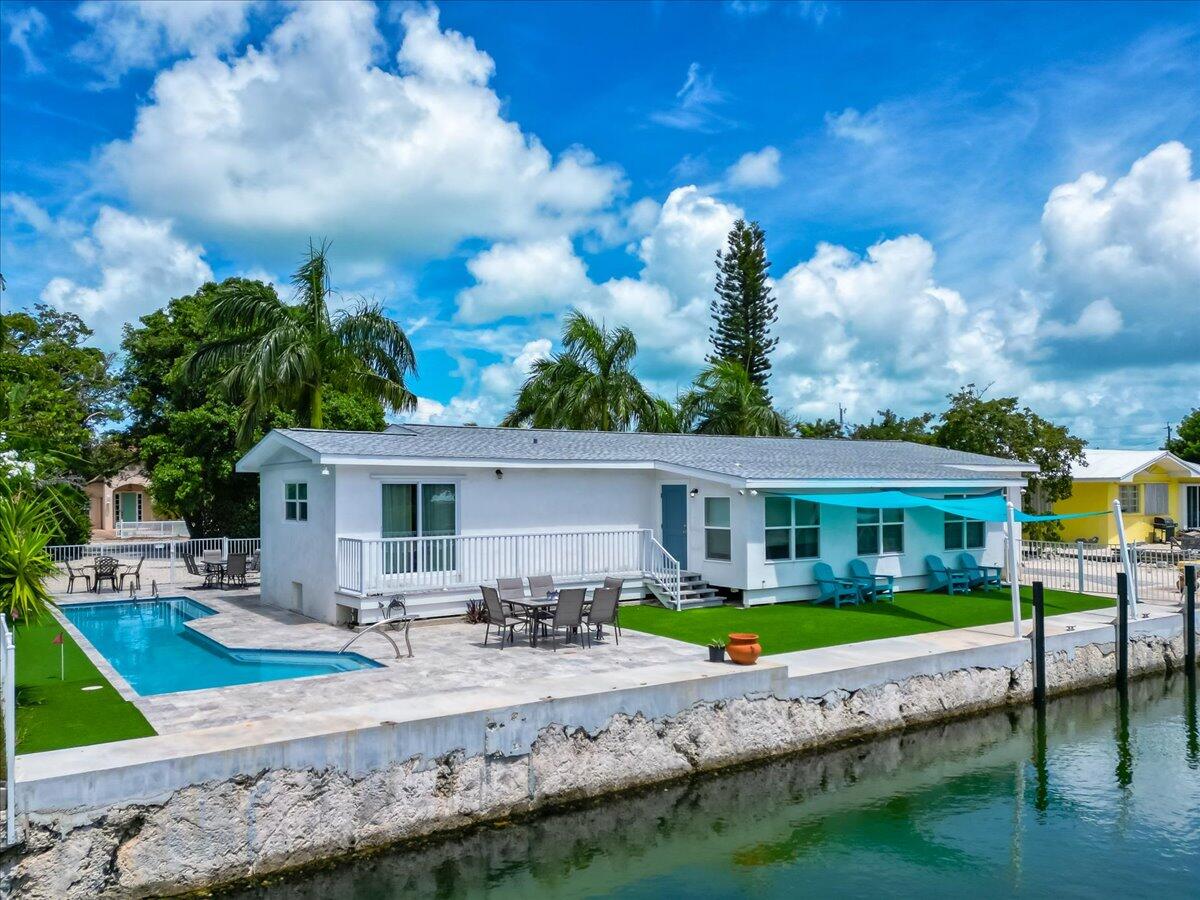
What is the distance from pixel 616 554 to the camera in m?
19.3

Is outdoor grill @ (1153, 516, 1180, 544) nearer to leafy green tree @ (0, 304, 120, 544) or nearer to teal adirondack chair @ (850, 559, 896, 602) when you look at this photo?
teal adirondack chair @ (850, 559, 896, 602)

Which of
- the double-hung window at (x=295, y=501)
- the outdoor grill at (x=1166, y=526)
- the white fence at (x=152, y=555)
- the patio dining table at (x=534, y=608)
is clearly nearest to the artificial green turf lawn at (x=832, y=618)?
the patio dining table at (x=534, y=608)

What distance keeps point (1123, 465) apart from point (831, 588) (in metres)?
22.7

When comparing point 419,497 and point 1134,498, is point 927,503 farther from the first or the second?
point 1134,498

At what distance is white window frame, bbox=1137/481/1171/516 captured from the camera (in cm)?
3606

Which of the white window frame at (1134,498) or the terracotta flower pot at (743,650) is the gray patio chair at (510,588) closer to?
the terracotta flower pot at (743,650)

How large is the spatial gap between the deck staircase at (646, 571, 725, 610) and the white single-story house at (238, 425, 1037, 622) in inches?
1.5

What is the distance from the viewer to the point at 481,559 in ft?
58.1

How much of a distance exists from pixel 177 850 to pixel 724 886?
5192mm

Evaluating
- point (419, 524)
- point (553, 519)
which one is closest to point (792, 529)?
point (553, 519)

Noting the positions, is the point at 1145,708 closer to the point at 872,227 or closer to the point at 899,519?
the point at 899,519

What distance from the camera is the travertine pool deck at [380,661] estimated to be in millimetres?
10414

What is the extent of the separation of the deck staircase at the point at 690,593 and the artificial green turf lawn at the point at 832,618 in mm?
276

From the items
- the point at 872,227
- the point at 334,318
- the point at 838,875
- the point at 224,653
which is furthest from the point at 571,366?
the point at 838,875
